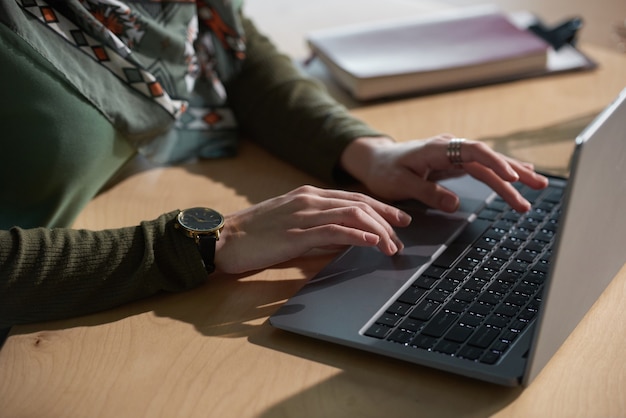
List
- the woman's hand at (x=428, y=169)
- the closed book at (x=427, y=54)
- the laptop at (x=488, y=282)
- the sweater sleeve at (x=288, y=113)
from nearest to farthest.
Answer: the laptop at (x=488, y=282)
the woman's hand at (x=428, y=169)
the sweater sleeve at (x=288, y=113)
the closed book at (x=427, y=54)

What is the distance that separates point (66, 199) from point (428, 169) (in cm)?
41

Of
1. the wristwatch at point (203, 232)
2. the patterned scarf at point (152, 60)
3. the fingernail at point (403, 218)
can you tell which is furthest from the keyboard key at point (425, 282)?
the patterned scarf at point (152, 60)

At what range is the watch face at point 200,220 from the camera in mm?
869

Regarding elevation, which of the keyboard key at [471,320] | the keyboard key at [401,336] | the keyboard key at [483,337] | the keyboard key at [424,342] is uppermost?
the keyboard key at [483,337]

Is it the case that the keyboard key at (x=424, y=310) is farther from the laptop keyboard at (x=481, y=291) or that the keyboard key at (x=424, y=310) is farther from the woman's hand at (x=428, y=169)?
the woman's hand at (x=428, y=169)

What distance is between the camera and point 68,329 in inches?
31.9

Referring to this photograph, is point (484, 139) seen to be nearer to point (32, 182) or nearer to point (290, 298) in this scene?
point (290, 298)

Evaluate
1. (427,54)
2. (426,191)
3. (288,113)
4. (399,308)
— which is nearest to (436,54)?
(427,54)

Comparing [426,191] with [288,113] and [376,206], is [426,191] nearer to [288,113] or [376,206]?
[376,206]

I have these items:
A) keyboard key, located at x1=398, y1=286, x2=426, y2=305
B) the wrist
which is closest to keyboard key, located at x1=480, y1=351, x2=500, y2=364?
keyboard key, located at x1=398, y1=286, x2=426, y2=305

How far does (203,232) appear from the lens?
2.83ft

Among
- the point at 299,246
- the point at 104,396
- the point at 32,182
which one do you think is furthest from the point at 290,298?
the point at 32,182

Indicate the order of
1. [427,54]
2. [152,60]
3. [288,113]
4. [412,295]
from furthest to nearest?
[427,54]
[288,113]
[152,60]
[412,295]

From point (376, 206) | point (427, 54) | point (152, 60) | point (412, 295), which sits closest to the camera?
point (412, 295)
